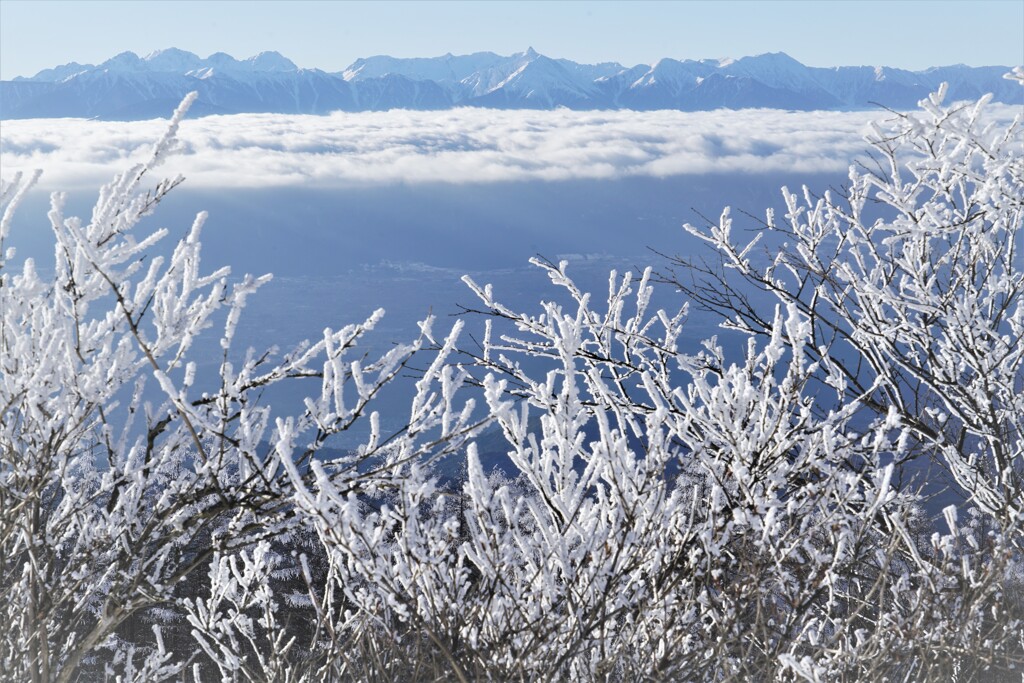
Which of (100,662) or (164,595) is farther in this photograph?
(100,662)

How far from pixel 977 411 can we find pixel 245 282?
4933 millimetres

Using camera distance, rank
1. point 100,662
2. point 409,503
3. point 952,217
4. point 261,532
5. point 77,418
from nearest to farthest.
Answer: point 409,503
point 77,418
point 261,532
point 952,217
point 100,662

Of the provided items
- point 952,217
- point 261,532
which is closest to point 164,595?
point 261,532

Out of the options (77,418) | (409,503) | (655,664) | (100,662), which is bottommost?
(100,662)

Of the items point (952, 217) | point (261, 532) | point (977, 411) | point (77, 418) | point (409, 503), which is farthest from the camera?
point (952, 217)

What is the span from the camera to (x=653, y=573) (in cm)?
392

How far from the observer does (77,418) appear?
3.88 metres

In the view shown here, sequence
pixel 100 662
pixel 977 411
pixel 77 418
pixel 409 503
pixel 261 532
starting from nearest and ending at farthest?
pixel 409 503
pixel 77 418
pixel 261 532
pixel 977 411
pixel 100 662

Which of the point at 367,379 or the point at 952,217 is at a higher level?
the point at 952,217

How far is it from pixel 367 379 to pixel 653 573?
1.64 m

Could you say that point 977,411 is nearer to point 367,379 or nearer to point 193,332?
point 367,379

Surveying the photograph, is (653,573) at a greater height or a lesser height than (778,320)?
lesser

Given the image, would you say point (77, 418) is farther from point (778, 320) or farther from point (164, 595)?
point (778, 320)

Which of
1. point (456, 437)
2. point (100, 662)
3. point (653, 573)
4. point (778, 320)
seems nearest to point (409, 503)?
point (456, 437)
